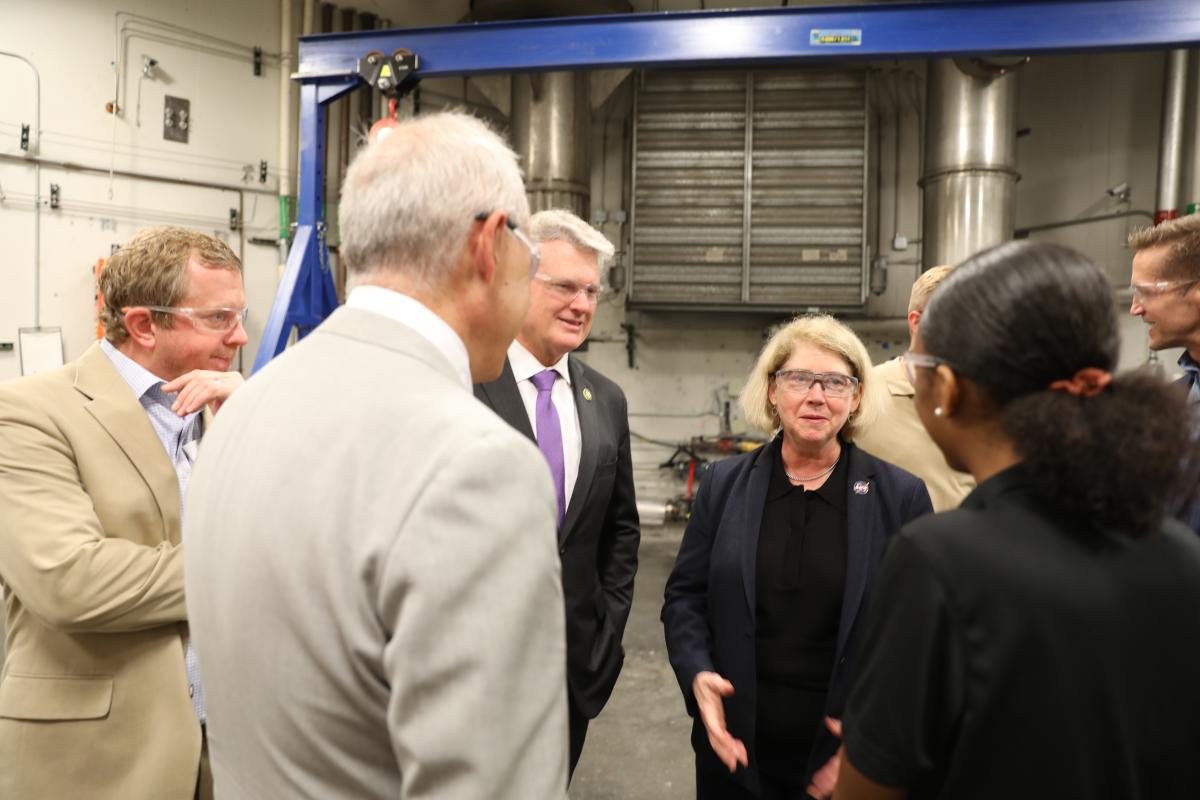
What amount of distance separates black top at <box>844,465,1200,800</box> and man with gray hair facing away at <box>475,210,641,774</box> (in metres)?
1.04

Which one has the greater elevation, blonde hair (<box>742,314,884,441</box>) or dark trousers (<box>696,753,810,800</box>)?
blonde hair (<box>742,314,884,441</box>)

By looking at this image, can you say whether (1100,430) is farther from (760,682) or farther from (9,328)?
(9,328)

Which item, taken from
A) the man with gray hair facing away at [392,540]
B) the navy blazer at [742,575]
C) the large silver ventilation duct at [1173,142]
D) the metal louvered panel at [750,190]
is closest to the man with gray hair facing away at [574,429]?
the navy blazer at [742,575]

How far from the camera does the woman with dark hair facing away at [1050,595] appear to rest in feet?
2.47

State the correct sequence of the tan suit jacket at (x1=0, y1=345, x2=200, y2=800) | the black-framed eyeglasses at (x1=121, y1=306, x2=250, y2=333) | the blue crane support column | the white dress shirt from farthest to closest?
the blue crane support column → the white dress shirt → the black-framed eyeglasses at (x1=121, y1=306, x2=250, y2=333) → the tan suit jacket at (x1=0, y1=345, x2=200, y2=800)

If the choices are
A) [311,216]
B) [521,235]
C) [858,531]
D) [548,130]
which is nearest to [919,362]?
[521,235]

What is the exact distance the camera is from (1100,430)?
769 mm

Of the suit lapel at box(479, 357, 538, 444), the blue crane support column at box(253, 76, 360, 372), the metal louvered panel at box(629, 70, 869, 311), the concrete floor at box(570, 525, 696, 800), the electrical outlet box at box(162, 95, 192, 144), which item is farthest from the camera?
the metal louvered panel at box(629, 70, 869, 311)

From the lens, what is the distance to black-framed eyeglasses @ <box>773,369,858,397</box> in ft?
5.86

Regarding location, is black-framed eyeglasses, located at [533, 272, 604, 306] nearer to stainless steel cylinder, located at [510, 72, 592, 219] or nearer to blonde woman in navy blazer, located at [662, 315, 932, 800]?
blonde woman in navy blazer, located at [662, 315, 932, 800]

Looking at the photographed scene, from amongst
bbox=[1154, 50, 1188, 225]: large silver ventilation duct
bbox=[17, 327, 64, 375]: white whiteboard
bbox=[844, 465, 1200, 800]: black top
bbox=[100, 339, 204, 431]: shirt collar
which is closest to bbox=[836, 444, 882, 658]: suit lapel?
bbox=[844, 465, 1200, 800]: black top

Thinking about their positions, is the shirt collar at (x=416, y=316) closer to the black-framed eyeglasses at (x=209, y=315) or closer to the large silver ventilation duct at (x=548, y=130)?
the black-framed eyeglasses at (x=209, y=315)

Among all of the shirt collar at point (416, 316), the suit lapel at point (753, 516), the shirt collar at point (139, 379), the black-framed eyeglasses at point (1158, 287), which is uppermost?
the black-framed eyeglasses at point (1158, 287)

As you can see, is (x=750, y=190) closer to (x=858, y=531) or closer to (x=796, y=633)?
A: (x=858, y=531)
